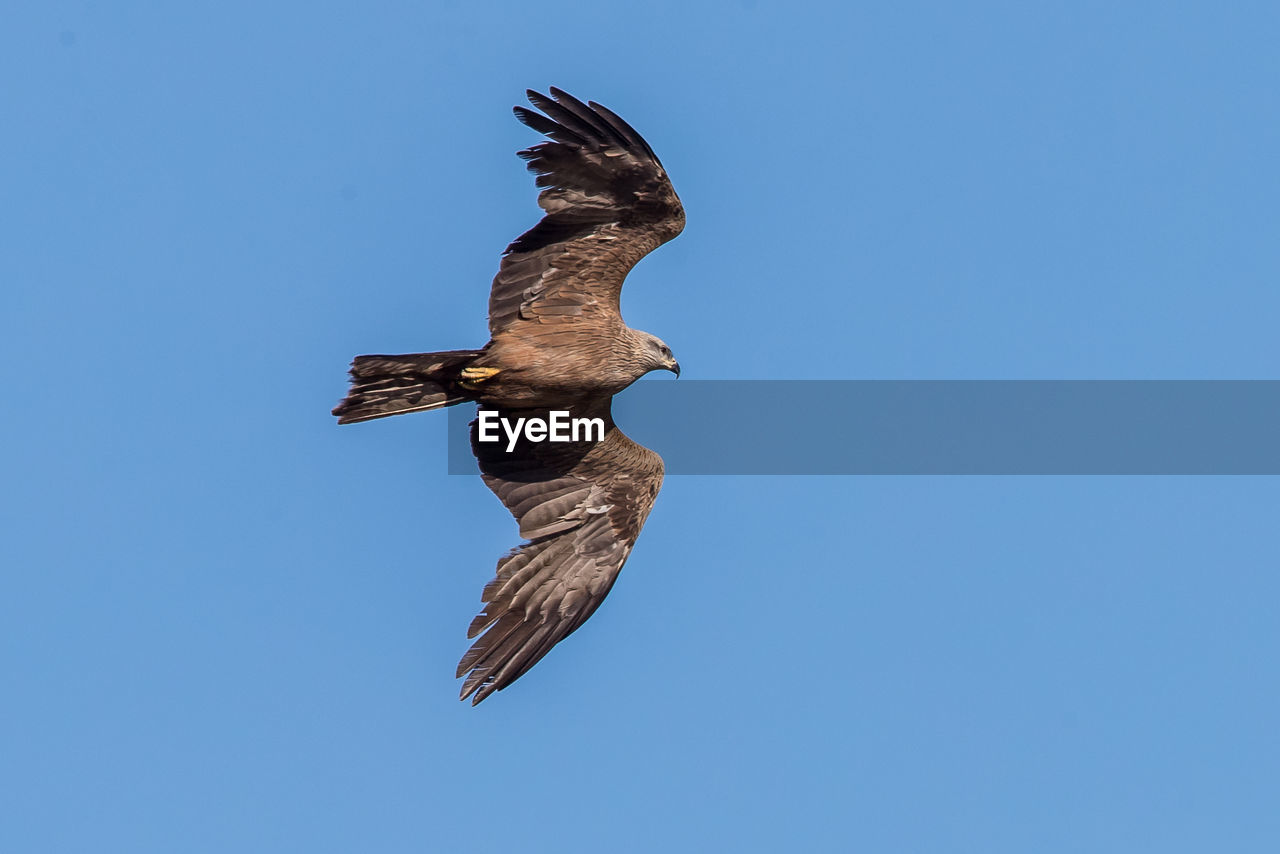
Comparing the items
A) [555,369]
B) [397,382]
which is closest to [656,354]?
[555,369]

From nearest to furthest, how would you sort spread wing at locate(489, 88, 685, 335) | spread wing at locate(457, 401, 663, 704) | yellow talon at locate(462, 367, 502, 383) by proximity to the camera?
1. spread wing at locate(489, 88, 685, 335)
2. yellow talon at locate(462, 367, 502, 383)
3. spread wing at locate(457, 401, 663, 704)

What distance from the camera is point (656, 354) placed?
18562 millimetres

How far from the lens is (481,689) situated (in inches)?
688

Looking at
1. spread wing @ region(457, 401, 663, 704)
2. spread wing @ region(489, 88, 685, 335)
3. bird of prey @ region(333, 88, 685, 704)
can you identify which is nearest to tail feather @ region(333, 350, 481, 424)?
bird of prey @ region(333, 88, 685, 704)

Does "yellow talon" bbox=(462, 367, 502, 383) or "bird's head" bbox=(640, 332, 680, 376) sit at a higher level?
"bird's head" bbox=(640, 332, 680, 376)

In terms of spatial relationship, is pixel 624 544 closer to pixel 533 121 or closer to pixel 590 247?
pixel 590 247

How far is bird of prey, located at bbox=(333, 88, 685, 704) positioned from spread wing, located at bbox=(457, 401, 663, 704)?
0.04 ft

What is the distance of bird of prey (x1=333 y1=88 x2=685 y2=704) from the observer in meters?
17.6

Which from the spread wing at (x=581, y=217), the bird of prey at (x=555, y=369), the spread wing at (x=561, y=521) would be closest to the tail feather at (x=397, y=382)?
the bird of prey at (x=555, y=369)

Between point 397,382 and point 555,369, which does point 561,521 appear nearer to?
point 555,369

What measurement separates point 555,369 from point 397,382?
1.35 metres

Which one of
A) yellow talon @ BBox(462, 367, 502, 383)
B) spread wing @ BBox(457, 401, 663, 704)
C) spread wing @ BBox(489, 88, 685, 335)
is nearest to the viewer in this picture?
spread wing @ BBox(489, 88, 685, 335)

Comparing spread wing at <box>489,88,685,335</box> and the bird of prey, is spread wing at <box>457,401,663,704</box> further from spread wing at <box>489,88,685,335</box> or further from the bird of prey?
spread wing at <box>489,88,685,335</box>

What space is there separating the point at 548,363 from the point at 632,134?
203 centimetres
